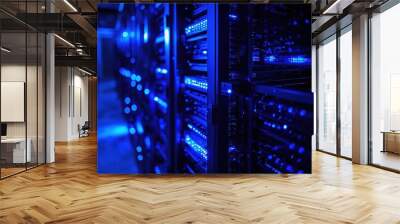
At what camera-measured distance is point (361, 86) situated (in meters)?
7.59

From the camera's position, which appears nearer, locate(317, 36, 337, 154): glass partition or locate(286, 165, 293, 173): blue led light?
locate(286, 165, 293, 173): blue led light

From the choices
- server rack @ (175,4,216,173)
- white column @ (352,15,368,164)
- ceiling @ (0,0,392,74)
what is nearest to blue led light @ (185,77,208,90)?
server rack @ (175,4,216,173)

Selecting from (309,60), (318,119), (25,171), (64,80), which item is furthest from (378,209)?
(64,80)

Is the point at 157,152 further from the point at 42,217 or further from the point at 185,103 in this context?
the point at 42,217

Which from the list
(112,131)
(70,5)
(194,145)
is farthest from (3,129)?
(194,145)

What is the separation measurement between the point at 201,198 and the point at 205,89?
2.08 m

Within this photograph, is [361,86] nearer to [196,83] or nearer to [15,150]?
[196,83]

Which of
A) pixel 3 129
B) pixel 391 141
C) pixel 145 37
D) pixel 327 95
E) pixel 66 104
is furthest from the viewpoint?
pixel 66 104

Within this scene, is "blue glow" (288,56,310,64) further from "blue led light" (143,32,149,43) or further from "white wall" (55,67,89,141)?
"white wall" (55,67,89,141)

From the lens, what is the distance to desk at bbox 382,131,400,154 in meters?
6.87

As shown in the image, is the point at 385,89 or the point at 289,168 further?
the point at 385,89

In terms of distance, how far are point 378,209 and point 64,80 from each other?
547 inches

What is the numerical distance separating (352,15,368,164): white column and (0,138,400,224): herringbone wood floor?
95 cm

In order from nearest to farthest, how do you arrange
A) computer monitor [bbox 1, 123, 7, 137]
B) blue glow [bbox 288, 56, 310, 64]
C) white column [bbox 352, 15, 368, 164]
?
blue glow [bbox 288, 56, 310, 64] → computer monitor [bbox 1, 123, 7, 137] → white column [bbox 352, 15, 368, 164]
